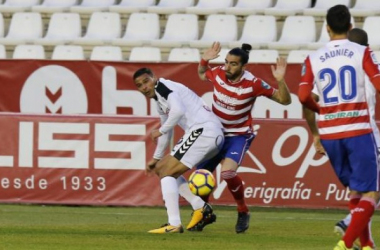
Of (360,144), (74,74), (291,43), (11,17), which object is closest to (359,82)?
(360,144)

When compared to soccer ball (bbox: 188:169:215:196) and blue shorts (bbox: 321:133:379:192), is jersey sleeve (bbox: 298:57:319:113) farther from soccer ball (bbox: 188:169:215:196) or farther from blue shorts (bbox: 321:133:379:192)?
soccer ball (bbox: 188:169:215:196)

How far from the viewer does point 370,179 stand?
32.2ft

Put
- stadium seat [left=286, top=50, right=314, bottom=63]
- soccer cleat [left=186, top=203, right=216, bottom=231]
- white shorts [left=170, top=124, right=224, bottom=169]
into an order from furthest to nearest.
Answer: stadium seat [left=286, top=50, right=314, bottom=63] < soccer cleat [left=186, top=203, right=216, bottom=231] < white shorts [left=170, top=124, right=224, bottom=169]

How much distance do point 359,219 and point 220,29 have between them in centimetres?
1197

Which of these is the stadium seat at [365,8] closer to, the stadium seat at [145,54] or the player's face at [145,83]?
the stadium seat at [145,54]

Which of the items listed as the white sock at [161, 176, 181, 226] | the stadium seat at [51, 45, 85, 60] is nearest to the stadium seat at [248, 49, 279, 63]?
the stadium seat at [51, 45, 85, 60]

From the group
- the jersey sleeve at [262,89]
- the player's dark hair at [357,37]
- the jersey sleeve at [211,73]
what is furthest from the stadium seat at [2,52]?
the player's dark hair at [357,37]

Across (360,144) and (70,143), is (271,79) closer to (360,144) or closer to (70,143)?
(70,143)

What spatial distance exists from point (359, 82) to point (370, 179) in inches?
30.5

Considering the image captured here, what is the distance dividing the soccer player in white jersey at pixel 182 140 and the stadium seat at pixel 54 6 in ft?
31.4

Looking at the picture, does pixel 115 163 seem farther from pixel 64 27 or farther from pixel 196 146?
pixel 64 27

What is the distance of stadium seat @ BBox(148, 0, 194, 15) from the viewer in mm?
22250

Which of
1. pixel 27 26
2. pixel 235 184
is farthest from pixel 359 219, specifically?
pixel 27 26

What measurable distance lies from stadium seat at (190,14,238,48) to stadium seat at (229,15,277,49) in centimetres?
20
